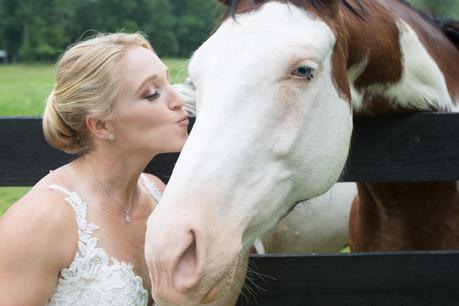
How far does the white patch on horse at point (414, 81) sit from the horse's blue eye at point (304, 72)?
0.55 metres

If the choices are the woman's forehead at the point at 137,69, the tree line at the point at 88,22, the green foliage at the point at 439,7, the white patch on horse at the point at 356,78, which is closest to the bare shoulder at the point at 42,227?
the woman's forehead at the point at 137,69

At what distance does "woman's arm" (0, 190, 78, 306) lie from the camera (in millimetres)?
2043

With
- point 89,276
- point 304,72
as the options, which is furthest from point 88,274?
point 304,72

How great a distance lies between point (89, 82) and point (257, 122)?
631 mm

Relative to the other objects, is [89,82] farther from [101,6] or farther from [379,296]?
[101,6]

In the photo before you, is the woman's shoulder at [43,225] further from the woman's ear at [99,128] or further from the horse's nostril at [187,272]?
the horse's nostril at [187,272]

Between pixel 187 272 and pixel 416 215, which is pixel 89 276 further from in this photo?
pixel 416 215

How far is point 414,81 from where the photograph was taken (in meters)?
2.54

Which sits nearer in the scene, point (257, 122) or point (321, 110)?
point (257, 122)

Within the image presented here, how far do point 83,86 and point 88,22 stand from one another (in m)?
67.2

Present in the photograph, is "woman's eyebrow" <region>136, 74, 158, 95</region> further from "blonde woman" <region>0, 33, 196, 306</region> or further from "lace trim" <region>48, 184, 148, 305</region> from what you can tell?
"lace trim" <region>48, 184, 148, 305</region>

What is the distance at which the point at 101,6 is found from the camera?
6675 centimetres

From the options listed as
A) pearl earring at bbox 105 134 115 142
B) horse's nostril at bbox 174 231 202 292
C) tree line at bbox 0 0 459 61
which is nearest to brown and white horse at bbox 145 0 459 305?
horse's nostril at bbox 174 231 202 292

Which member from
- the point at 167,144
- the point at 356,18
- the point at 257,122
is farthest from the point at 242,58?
the point at 356,18
